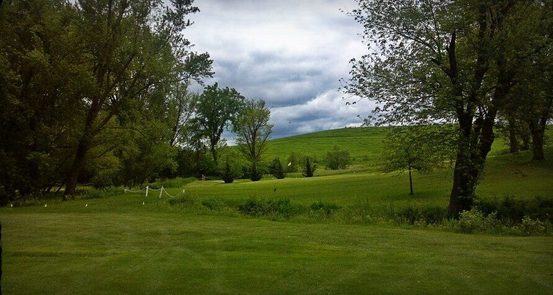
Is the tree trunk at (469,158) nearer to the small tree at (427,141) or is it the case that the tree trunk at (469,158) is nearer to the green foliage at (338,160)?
the small tree at (427,141)

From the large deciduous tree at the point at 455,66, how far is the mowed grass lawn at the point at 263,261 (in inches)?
295

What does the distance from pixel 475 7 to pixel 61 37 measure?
28295 mm

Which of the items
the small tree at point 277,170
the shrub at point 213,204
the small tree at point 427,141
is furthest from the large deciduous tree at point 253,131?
the small tree at point 427,141

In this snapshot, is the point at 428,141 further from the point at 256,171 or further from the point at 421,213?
the point at 256,171

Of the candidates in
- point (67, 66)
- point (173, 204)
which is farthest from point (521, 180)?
point (67, 66)

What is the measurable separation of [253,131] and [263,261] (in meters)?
86.6

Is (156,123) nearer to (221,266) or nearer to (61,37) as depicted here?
(61,37)

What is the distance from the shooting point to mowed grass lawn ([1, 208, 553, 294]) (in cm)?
884

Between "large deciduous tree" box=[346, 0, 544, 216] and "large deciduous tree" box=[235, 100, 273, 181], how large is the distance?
71331 mm

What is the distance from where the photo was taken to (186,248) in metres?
13.4

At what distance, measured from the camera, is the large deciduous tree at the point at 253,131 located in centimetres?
9541

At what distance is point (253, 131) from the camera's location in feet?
320

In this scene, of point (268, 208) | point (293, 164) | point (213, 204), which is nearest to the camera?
point (268, 208)

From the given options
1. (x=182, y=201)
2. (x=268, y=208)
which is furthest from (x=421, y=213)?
(x=182, y=201)
